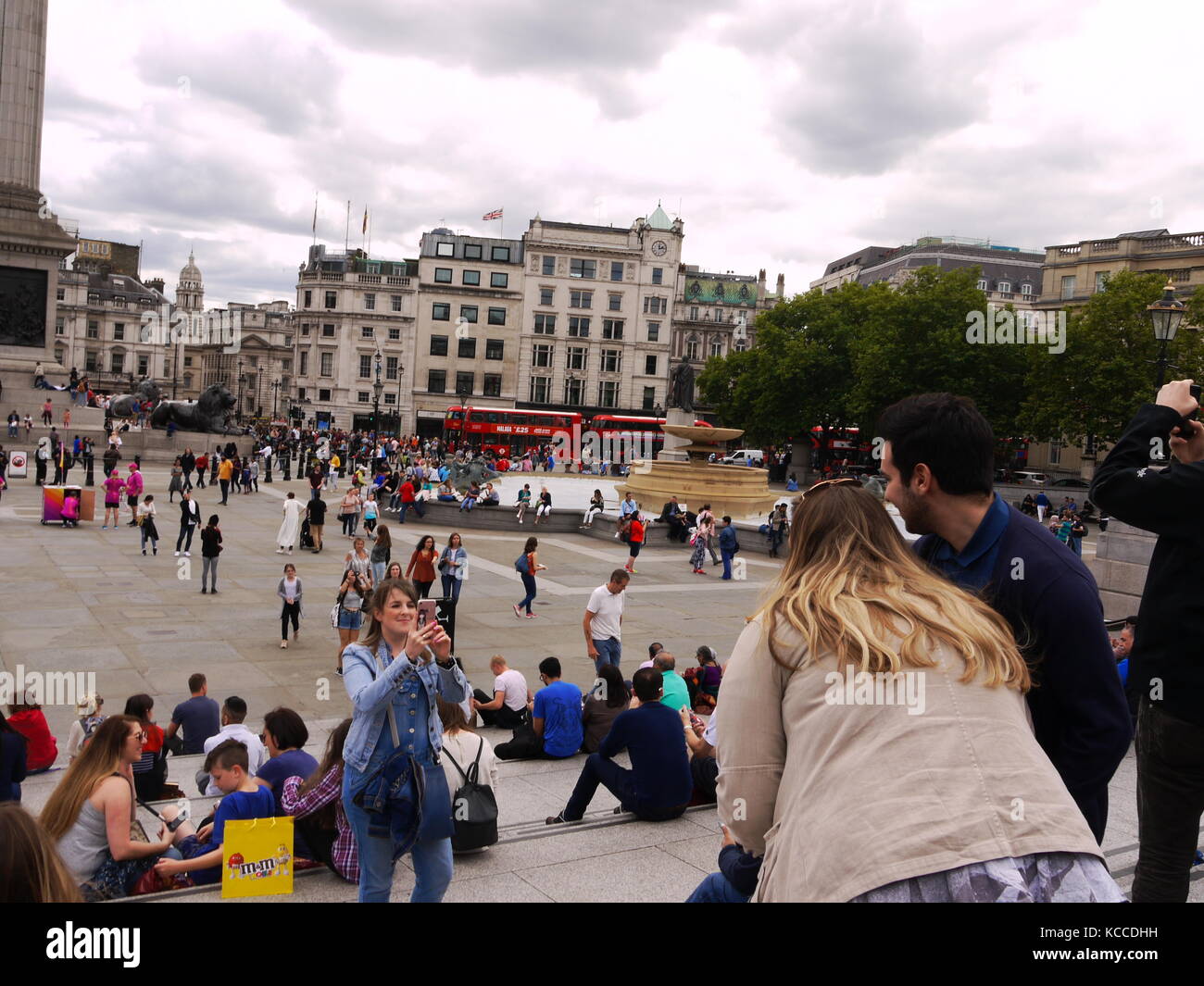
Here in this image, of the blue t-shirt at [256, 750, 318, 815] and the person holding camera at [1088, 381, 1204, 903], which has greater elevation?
the person holding camera at [1088, 381, 1204, 903]

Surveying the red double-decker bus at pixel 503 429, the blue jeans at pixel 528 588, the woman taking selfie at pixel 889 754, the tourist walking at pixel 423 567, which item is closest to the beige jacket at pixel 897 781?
the woman taking selfie at pixel 889 754

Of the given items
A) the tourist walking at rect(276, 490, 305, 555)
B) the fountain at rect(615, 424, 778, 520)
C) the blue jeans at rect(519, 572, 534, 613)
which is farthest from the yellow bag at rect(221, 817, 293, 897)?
the fountain at rect(615, 424, 778, 520)

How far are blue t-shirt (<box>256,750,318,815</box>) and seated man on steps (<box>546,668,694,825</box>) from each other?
1.65 meters

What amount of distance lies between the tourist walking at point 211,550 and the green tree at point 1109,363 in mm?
41110

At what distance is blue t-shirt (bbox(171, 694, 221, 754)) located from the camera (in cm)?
898

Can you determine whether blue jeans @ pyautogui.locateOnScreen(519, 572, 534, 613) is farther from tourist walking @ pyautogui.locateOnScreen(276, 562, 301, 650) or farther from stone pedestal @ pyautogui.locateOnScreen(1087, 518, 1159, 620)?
stone pedestal @ pyautogui.locateOnScreen(1087, 518, 1159, 620)

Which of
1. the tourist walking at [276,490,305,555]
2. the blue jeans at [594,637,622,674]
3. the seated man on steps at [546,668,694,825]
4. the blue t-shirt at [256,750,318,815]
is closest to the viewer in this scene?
the blue t-shirt at [256,750,318,815]

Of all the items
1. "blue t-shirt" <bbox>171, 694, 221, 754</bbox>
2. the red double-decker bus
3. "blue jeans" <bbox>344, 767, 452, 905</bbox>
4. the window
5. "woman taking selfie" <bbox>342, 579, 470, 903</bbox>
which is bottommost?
"blue t-shirt" <bbox>171, 694, 221, 754</bbox>

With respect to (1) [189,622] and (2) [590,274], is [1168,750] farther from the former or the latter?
(2) [590,274]

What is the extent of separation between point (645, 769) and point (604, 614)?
6.21 m

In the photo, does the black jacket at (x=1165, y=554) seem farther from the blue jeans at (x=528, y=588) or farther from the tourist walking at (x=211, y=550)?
the tourist walking at (x=211, y=550)

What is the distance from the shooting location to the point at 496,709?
32.4 feet

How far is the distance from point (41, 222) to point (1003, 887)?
45163 mm
